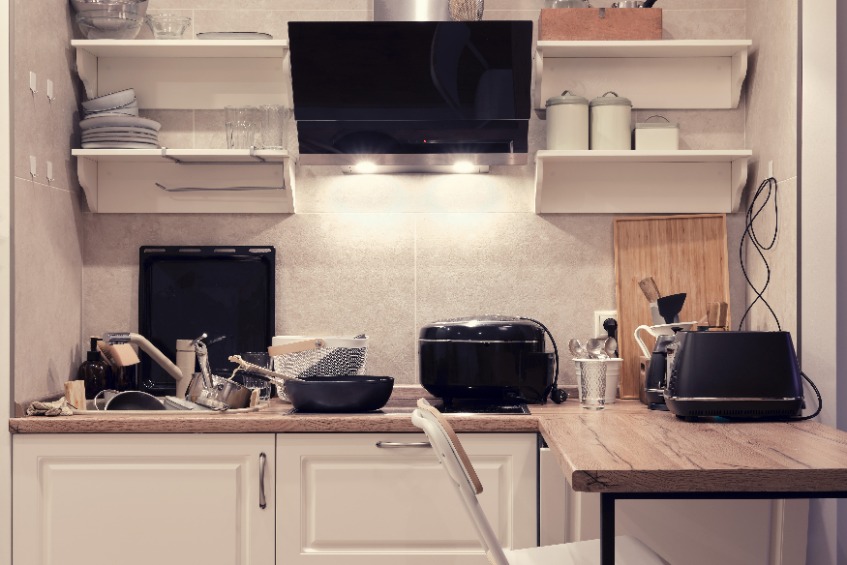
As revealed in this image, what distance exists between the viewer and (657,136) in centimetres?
260

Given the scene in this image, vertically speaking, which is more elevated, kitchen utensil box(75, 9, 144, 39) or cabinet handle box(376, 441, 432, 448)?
kitchen utensil box(75, 9, 144, 39)

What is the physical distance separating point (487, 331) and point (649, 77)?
1015mm

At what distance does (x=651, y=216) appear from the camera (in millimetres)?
2729

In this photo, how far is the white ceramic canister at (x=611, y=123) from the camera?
260 centimetres

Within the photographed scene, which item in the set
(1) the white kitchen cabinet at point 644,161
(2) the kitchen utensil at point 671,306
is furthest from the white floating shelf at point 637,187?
(2) the kitchen utensil at point 671,306

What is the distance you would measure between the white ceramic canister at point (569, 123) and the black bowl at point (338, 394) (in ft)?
2.91

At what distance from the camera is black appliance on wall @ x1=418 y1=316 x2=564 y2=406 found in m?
2.34

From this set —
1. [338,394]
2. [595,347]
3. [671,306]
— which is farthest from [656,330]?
[338,394]

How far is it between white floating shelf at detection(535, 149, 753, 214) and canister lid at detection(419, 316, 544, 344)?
0.51m

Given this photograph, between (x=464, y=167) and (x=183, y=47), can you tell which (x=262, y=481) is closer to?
(x=464, y=167)

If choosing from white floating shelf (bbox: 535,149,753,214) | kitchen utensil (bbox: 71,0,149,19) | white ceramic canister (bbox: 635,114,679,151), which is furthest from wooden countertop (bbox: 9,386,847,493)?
kitchen utensil (bbox: 71,0,149,19)

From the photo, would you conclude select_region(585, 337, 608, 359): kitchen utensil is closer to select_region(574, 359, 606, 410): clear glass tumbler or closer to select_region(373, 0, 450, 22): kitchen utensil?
select_region(574, 359, 606, 410): clear glass tumbler

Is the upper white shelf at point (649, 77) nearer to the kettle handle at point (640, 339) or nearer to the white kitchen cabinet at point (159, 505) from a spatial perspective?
the kettle handle at point (640, 339)

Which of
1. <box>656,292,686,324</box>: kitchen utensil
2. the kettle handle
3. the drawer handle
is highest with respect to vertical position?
<box>656,292,686,324</box>: kitchen utensil
